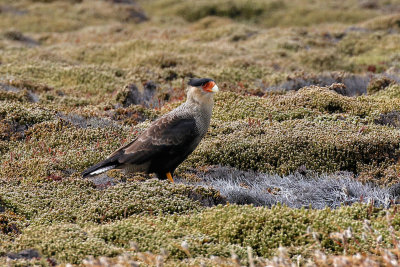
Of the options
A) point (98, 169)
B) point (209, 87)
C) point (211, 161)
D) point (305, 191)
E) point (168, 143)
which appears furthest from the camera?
point (211, 161)

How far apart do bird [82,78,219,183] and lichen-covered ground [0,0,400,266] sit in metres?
0.30

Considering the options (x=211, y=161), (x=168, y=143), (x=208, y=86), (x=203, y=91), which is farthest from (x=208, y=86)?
(x=211, y=161)

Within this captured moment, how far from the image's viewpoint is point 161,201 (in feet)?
22.8

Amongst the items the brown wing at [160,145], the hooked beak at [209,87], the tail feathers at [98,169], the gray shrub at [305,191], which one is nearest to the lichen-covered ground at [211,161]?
the gray shrub at [305,191]

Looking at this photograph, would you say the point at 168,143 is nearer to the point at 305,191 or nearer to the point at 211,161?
the point at 211,161

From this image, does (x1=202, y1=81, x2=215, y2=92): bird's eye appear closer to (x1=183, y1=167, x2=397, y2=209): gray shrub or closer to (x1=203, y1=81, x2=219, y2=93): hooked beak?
(x1=203, y1=81, x2=219, y2=93): hooked beak

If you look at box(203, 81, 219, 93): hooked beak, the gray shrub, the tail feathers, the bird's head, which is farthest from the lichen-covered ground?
box(203, 81, 219, 93): hooked beak

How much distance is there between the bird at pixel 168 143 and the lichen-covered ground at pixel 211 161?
0.99ft

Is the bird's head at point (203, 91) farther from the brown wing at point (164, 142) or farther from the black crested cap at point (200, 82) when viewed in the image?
the brown wing at point (164, 142)

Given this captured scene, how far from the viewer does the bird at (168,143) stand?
26.1 ft

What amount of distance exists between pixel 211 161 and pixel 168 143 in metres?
1.51

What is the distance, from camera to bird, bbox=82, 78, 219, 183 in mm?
7969

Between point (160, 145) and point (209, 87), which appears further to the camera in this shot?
point (209, 87)

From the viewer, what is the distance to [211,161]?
9.25 metres
